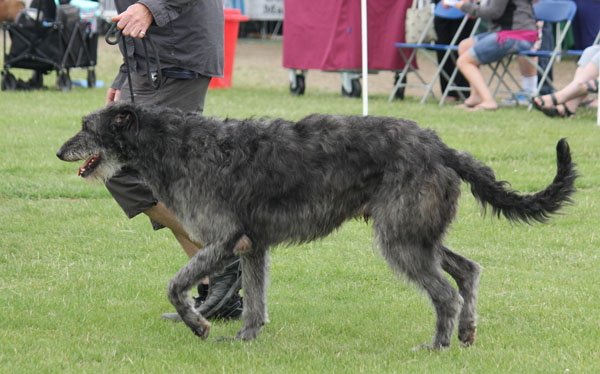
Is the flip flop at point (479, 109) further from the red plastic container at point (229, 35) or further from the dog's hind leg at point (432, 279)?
the dog's hind leg at point (432, 279)

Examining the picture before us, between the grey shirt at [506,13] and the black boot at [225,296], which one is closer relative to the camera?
the black boot at [225,296]

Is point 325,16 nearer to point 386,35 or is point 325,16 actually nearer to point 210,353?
point 386,35

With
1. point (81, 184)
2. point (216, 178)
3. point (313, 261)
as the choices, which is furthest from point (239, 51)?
point (216, 178)

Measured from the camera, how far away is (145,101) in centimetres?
487

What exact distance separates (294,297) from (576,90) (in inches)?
305

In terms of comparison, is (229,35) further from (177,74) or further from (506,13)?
(177,74)

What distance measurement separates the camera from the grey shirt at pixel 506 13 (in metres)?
12.2

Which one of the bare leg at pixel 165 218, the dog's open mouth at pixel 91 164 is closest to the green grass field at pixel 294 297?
the bare leg at pixel 165 218

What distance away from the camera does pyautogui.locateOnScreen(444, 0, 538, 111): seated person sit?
40.5ft

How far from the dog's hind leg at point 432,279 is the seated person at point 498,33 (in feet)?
28.4

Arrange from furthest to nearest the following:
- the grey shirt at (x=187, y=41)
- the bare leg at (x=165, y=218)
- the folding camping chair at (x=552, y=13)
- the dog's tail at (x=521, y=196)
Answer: the folding camping chair at (x=552, y=13) < the bare leg at (x=165, y=218) < the grey shirt at (x=187, y=41) < the dog's tail at (x=521, y=196)

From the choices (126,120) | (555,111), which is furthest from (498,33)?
(126,120)

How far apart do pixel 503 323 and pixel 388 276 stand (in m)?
1.08

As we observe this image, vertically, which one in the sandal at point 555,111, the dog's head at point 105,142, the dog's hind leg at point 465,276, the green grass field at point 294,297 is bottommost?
the sandal at point 555,111
